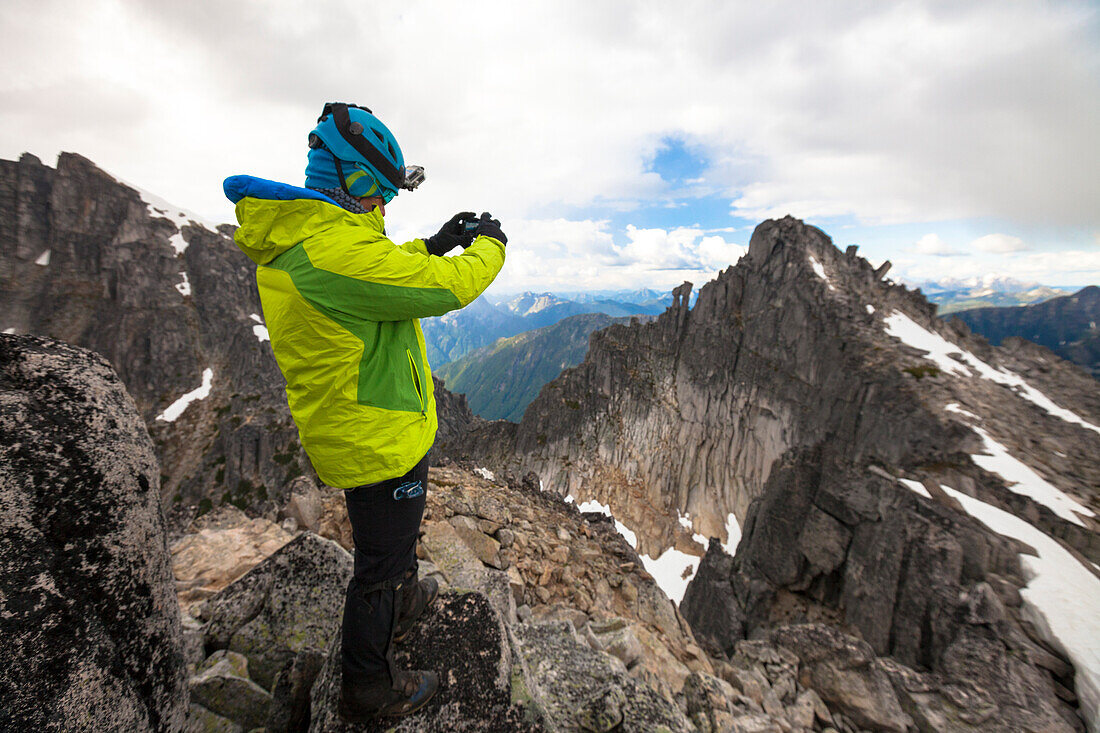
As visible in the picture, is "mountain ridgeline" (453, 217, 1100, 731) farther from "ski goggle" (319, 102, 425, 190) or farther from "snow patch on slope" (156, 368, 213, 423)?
"snow patch on slope" (156, 368, 213, 423)

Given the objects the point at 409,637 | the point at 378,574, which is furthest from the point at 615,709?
the point at 378,574

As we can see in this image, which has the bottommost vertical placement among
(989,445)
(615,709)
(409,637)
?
(989,445)

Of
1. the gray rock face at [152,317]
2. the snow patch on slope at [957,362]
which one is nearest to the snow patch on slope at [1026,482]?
the snow patch on slope at [957,362]

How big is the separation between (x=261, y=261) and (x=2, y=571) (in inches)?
97.0

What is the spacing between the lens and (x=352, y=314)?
11.1ft

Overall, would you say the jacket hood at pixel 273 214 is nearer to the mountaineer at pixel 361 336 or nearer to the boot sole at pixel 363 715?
the mountaineer at pixel 361 336

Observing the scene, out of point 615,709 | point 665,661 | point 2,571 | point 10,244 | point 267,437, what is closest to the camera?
point 2,571

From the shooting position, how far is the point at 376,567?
153 inches

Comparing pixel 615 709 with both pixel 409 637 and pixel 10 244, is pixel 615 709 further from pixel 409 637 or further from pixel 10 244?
pixel 10 244

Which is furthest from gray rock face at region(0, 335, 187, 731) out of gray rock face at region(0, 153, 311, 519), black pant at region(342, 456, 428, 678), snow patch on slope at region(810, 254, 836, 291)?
gray rock face at region(0, 153, 311, 519)

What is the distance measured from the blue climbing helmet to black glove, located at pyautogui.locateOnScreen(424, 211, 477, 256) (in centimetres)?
87

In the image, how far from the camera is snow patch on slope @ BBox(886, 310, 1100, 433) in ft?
96.5

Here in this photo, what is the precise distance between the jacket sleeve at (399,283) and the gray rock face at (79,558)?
2.07m

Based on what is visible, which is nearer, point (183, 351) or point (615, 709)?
point (615, 709)
